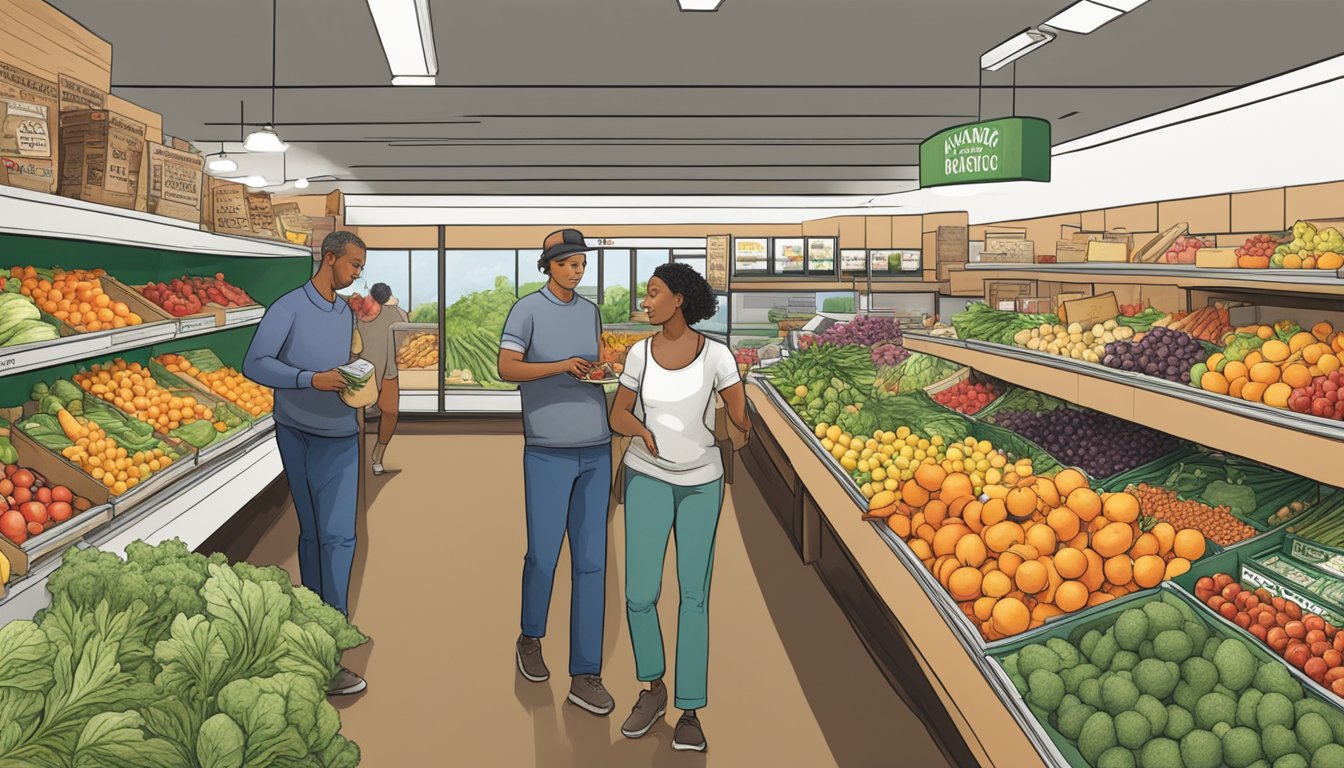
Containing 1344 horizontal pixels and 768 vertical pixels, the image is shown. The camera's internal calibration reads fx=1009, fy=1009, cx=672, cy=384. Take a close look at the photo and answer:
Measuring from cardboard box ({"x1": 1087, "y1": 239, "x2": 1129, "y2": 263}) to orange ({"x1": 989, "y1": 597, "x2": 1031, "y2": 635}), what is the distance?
2.05 m

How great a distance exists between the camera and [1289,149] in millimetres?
7320

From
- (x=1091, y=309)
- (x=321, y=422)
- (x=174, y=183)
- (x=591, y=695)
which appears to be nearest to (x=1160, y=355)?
(x=1091, y=309)

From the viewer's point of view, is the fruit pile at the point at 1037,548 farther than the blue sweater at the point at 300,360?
No

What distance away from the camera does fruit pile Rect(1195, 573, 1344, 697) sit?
7.59ft

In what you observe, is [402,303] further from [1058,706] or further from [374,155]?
[1058,706]

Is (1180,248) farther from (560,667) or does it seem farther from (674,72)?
(674,72)

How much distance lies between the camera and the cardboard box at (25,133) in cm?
305

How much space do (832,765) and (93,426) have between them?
3.19 metres

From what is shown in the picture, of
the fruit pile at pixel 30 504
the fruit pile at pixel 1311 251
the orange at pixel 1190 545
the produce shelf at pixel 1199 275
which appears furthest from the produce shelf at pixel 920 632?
the fruit pile at pixel 30 504

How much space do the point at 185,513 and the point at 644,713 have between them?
7.41ft

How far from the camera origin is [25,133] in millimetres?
3100

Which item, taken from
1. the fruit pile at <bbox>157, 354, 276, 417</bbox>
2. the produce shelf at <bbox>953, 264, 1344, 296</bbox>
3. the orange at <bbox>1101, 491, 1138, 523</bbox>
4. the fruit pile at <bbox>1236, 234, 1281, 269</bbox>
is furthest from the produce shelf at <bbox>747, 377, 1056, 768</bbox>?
the fruit pile at <bbox>157, 354, 276, 417</bbox>

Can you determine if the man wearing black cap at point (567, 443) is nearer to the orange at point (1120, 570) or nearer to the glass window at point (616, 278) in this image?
the orange at point (1120, 570)

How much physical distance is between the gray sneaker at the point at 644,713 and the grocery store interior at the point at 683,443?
0.07 m
